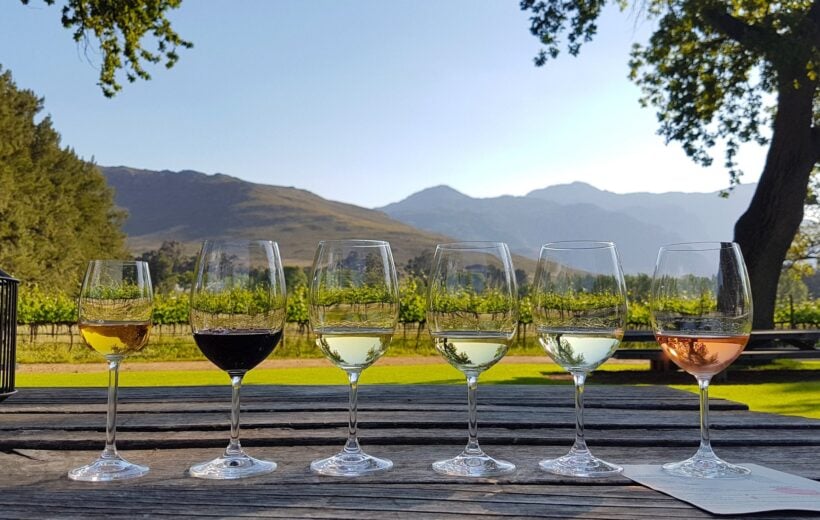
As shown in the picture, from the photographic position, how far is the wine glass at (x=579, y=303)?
1.56 meters

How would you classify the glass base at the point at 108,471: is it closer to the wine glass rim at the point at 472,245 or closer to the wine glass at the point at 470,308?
the wine glass at the point at 470,308

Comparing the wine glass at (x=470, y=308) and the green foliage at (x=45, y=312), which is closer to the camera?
the wine glass at (x=470, y=308)

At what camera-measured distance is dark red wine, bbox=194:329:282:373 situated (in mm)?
1513

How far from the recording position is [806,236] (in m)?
24.8

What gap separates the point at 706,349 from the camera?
1531mm

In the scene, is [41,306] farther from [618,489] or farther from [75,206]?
[75,206]

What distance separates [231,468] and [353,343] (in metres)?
0.38

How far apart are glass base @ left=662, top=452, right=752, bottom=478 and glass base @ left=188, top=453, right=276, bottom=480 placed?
83 cm

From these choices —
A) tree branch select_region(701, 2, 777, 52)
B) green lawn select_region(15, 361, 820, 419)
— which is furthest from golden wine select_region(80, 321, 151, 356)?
tree branch select_region(701, 2, 777, 52)

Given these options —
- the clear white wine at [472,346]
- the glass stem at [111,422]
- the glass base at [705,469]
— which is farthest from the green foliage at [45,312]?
the glass base at [705,469]

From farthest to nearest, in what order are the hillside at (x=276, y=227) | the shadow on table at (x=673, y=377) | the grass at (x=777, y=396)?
1. the hillside at (x=276, y=227)
2. the shadow on table at (x=673, y=377)
3. the grass at (x=777, y=396)

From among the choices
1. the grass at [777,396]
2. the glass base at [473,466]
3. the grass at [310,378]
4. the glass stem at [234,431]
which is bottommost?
the grass at [310,378]

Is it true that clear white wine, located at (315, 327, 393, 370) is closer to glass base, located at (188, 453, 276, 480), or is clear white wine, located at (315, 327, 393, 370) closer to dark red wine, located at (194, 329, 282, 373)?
dark red wine, located at (194, 329, 282, 373)

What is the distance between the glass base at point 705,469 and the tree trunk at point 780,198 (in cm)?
1372
